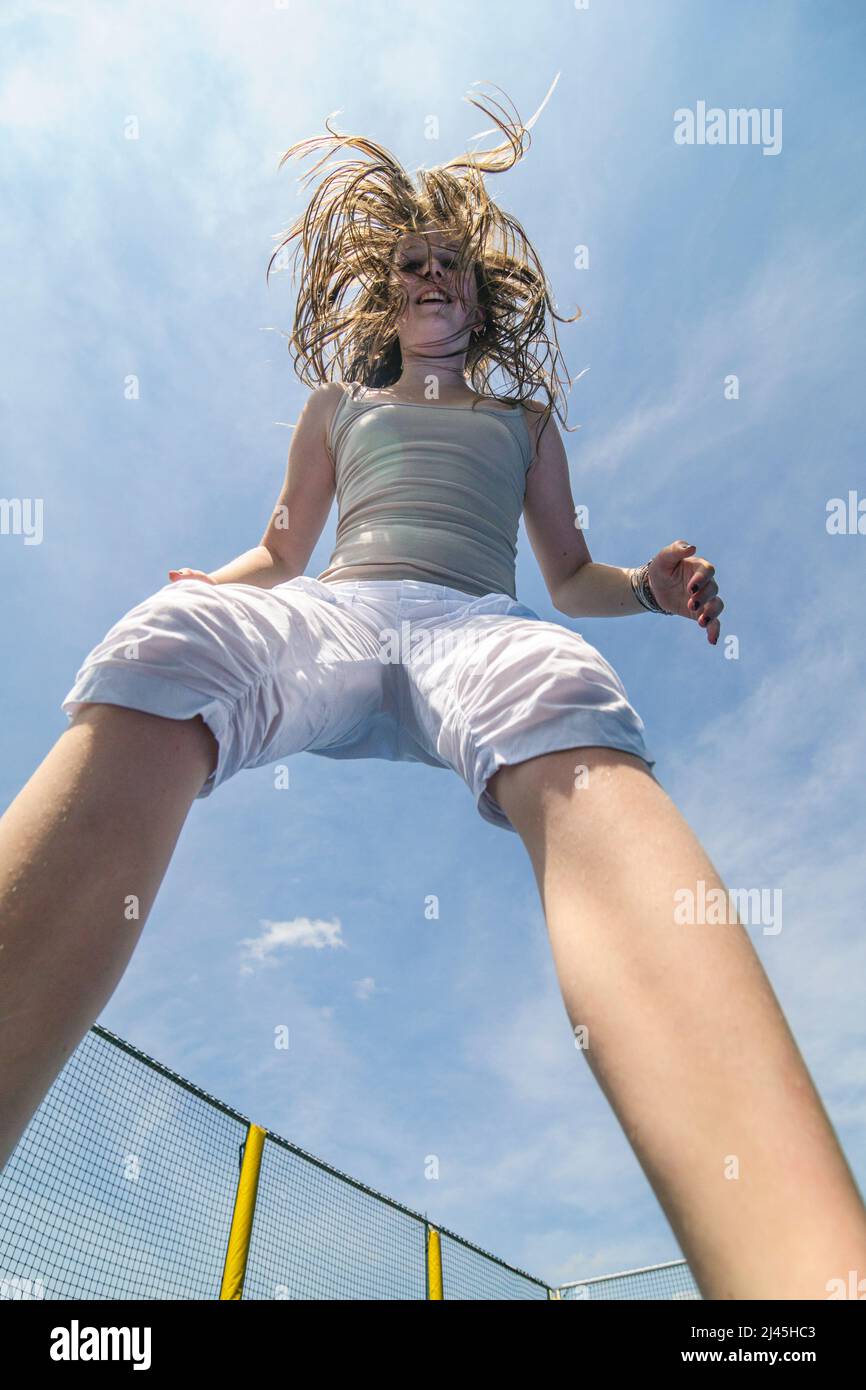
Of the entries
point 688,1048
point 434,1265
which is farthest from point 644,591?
point 434,1265

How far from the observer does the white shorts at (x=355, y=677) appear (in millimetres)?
766

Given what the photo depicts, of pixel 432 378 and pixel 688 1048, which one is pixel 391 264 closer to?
pixel 432 378

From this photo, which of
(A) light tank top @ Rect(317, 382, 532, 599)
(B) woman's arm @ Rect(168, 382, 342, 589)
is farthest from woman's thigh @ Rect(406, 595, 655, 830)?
(B) woman's arm @ Rect(168, 382, 342, 589)

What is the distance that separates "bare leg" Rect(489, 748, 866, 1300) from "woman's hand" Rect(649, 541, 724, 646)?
584 mm

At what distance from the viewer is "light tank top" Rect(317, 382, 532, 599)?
1418 millimetres

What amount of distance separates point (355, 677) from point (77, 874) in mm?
490

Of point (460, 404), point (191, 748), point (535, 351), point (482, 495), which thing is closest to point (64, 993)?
point (191, 748)

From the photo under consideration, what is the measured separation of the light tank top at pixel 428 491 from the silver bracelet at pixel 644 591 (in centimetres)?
23

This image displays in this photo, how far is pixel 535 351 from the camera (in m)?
2.14

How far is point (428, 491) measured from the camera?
1.53 m

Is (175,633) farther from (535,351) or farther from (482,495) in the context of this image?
(535,351)

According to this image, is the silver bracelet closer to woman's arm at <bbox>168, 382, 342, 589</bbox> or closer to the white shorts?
the white shorts

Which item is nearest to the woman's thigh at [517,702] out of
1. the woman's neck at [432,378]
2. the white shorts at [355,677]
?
the white shorts at [355,677]
